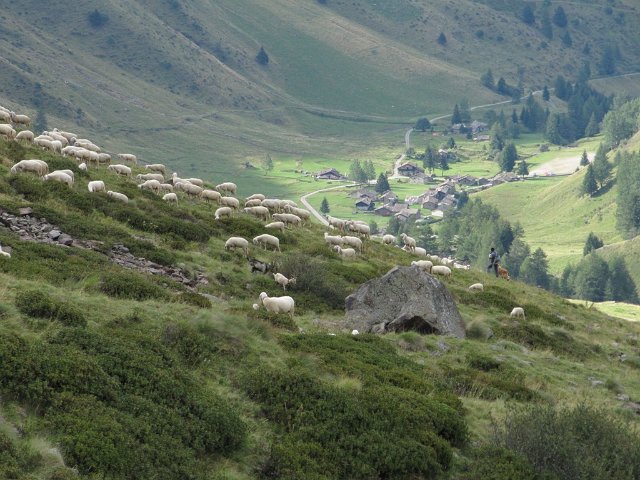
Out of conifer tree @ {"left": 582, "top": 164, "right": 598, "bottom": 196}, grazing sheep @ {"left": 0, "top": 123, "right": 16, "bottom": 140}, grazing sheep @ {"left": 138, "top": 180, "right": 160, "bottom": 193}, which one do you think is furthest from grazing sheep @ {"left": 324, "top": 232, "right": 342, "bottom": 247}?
conifer tree @ {"left": 582, "top": 164, "right": 598, "bottom": 196}

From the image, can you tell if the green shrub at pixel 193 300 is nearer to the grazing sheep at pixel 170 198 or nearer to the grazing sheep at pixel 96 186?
the grazing sheep at pixel 96 186

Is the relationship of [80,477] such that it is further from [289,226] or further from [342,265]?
[289,226]

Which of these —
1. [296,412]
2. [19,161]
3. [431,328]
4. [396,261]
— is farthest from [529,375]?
[19,161]

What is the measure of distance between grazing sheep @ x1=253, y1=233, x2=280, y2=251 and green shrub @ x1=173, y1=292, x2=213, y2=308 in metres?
11.3

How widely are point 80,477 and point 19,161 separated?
26477mm

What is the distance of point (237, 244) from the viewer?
106 ft

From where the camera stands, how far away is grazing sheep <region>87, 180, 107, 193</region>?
1339 inches

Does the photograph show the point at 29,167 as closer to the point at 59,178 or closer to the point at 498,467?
the point at 59,178

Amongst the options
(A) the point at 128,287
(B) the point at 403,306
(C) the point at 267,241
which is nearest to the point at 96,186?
(C) the point at 267,241

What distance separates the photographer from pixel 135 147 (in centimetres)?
18600

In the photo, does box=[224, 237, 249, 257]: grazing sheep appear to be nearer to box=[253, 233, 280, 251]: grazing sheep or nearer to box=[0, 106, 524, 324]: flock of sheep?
box=[0, 106, 524, 324]: flock of sheep

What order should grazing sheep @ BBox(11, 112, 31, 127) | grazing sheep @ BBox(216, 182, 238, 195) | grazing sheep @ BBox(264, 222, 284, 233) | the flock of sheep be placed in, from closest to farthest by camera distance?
the flock of sheep < grazing sheep @ BBox(264, 222, 284, 233) < grazing sheep @ BBox(11, 112, 31, 127) < grazing sheep @ BBox(216, 182, 238, 195)

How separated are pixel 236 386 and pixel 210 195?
82.2 ft

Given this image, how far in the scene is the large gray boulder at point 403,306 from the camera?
2672 cm
